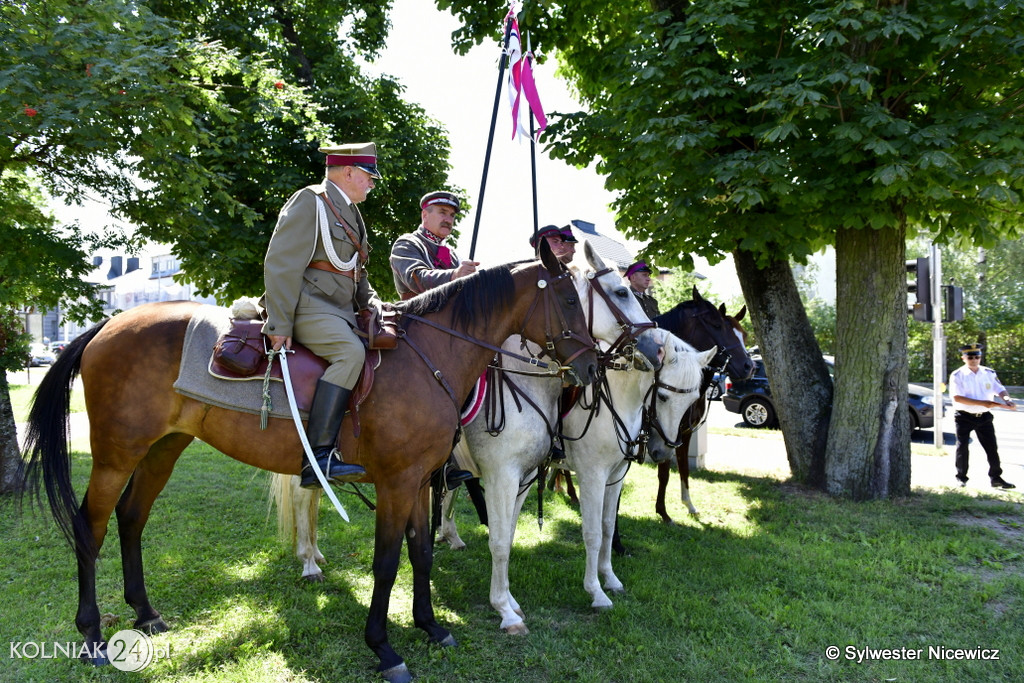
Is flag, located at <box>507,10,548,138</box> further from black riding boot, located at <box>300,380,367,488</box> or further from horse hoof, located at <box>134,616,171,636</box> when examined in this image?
horse hoof, located at <box>134,616,171,636</box>

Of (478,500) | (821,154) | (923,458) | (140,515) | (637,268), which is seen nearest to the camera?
(140,515)

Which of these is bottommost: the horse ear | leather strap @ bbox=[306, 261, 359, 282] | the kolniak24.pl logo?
the kolniak24.pl logo

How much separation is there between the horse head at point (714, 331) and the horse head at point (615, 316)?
Result: 295cm

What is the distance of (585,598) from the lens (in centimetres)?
526

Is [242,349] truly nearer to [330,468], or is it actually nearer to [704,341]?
[330,468]

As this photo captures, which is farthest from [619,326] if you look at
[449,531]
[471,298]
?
[449,531]

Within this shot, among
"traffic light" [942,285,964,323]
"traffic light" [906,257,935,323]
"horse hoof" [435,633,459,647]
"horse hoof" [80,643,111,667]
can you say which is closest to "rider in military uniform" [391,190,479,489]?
"horse hoof" [435,633,459,647]

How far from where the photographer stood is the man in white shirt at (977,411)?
9711 millimetres

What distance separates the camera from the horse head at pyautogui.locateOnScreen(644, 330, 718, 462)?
247 inches

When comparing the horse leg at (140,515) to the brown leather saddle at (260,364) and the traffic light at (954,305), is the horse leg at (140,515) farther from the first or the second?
the traffic light at (954,305)

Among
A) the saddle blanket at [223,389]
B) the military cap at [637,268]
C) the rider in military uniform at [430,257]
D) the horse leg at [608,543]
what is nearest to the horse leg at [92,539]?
the saddle blanket at [223,389]

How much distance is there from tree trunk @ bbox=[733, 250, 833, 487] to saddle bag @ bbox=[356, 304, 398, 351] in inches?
252

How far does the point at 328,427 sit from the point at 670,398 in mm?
3598

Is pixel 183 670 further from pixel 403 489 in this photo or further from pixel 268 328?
pixel 268 328
